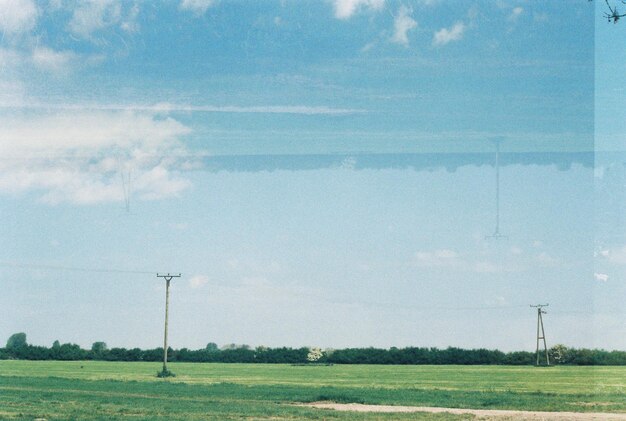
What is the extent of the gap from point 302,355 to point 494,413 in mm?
64561

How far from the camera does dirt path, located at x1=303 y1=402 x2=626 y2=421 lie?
2355 cm

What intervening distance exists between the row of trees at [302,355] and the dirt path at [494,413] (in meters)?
52.0

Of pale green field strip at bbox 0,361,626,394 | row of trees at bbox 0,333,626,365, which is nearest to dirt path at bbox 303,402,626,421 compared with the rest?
pale green field strip at bbox 0,361,626,394

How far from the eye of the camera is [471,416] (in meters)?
24.0

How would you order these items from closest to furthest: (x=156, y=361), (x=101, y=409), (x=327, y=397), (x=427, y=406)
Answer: (x=101, y=409) → (x=427, y=406) → (x=327, y=397) → (x=156, y=361)

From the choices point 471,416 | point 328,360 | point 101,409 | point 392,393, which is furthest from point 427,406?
point 328,360

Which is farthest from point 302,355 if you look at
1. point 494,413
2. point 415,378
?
point 494,413

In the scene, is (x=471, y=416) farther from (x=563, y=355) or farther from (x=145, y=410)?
(x=563, y=355)

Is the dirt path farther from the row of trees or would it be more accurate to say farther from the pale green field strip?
the row of trees

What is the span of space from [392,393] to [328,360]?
5260 cm

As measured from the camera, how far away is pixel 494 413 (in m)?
25.1

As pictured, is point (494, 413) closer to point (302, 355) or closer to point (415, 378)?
point (415, 378)

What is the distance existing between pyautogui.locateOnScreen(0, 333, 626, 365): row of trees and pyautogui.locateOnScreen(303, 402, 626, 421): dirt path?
5196 centimetres

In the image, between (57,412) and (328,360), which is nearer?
(57,412)
